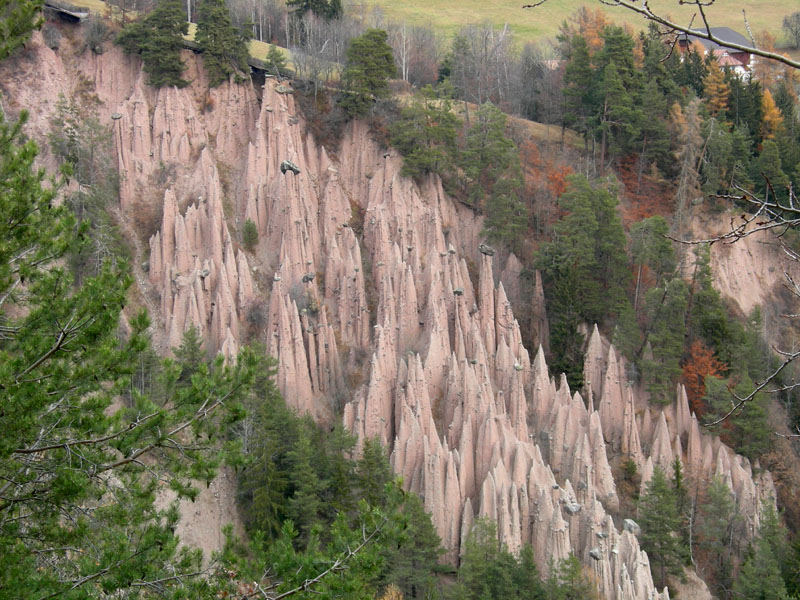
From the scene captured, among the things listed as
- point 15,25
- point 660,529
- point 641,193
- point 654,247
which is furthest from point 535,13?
point 15,25

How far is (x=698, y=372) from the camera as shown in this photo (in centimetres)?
3900

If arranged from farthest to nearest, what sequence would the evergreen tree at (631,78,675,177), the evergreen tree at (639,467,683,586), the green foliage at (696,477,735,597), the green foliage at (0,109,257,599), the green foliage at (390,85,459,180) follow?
the evergreen tree at (631,78,675,177), the green foliage at (390,85,459,180), the green foliage at (696,477,735,597), the evergreen tree at (639,467,683,586), the green foliage at (0,109,257,599)

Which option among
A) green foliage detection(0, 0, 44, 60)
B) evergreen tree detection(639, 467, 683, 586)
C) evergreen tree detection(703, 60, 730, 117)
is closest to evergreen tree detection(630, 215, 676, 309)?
evergreen tree detection(639, 467, 683, 586)

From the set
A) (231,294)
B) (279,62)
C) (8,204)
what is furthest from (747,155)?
(8,204)

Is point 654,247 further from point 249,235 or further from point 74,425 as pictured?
point 74,425

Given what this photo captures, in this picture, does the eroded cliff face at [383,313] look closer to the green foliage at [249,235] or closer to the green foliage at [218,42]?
the green foliage at [249,235]

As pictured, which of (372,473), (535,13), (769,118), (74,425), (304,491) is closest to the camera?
(74,425)

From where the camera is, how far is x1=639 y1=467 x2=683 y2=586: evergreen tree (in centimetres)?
3294

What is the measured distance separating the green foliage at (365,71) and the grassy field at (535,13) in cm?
3541

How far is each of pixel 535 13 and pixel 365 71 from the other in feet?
156

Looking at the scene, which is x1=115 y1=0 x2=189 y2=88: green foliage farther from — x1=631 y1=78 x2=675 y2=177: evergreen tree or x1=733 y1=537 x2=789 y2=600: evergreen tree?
x1=733 y1=537 x2=789 y2=600: evergreen tree

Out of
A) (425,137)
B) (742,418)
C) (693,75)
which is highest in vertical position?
(693,75)

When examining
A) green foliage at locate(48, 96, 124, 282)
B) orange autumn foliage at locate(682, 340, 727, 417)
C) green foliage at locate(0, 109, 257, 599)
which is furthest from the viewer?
orange autumn foliage at locate(682, 340, 727, 417)

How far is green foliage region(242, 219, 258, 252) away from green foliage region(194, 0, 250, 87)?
8583 millimetres
